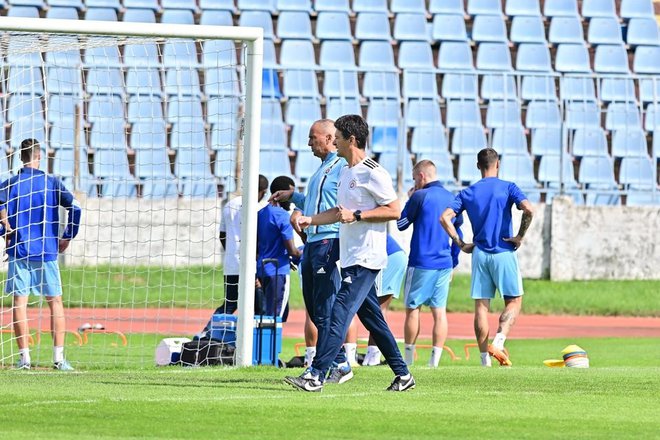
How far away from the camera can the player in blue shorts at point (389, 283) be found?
14.1m

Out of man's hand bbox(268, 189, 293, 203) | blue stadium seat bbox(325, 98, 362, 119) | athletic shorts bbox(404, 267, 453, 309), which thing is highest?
blue stadium seat bbox(325, 98, 362, 119)

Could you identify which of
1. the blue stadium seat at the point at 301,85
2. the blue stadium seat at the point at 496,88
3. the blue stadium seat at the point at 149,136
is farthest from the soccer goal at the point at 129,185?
the blue stadium seat at the point at 496,88

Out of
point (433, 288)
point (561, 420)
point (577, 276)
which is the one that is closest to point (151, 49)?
point (577, 276)

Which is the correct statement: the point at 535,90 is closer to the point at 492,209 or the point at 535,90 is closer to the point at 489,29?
the point at 489,29

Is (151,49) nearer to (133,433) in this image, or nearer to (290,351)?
(290,351)

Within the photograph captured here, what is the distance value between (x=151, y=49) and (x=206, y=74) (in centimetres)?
132

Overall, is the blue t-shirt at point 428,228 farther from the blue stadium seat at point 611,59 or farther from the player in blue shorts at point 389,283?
the blue stadium seat at point 611,59

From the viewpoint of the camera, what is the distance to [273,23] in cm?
2823

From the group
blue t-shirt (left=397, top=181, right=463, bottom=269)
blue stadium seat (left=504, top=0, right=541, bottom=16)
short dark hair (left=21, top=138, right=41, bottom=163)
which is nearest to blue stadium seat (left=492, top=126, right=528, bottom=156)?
blue stadium seat (left=504, top=0, right=541, bottom=16)

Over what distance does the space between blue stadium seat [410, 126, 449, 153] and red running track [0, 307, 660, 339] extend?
337cm

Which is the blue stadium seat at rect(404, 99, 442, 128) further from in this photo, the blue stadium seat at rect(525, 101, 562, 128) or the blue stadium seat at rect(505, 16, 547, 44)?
the blue stadium seat at rect(505, 16, 547, 44)

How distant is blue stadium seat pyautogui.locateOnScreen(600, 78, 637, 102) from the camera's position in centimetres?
2503

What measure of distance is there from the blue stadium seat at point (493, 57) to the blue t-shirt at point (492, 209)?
14.6m

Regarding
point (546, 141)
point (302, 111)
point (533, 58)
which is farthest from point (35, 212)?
point (533, 58)
